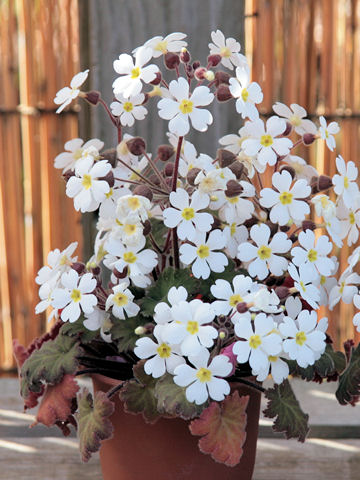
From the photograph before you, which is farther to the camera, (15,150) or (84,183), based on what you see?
(15,150)

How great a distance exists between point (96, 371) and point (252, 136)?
1.15ft

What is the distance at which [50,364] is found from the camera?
859mm

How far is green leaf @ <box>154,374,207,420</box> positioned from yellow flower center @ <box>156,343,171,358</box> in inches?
1.1

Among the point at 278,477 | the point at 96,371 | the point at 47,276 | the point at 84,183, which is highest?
the point at 84,183

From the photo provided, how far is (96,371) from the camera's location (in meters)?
0.90

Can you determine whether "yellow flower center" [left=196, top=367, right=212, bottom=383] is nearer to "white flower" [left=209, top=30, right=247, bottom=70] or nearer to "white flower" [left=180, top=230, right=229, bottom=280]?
"white flower" [left=180, top=230, right=229, bottom=280]

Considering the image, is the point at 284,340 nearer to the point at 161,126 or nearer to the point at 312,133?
the point at 312,133

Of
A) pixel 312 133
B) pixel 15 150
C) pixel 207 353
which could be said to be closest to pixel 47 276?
pixel 207 353

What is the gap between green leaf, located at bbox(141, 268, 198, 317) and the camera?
851 mm

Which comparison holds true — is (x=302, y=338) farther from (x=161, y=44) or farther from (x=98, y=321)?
(x=161, y=44)

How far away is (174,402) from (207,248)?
7.1 inches

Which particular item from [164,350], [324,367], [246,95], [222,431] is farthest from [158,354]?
[246,95]

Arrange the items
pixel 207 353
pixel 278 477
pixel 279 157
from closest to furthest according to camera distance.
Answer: pixel 207 353
pixel 279 157
pixel 278 477

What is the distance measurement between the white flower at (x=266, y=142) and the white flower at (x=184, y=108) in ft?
0.23
